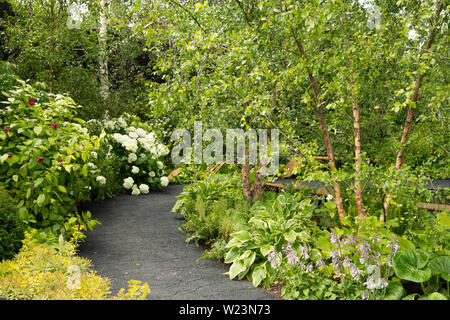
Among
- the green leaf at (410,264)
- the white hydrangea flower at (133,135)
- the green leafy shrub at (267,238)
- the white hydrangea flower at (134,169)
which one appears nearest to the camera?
the green leaf at (410,264)

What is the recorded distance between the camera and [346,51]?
121 inches

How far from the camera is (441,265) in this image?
8.57 feet

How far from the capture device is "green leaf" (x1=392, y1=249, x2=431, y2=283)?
2.56 m

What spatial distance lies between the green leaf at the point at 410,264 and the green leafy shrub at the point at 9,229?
3.02m

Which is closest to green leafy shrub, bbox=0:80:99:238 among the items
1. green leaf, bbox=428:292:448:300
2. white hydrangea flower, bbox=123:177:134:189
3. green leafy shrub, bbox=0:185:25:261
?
green leafy shrub, bbox=0:185:25:261

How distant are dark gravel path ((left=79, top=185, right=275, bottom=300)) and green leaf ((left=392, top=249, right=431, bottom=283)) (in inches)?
39.3

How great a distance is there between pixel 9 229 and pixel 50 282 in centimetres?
106

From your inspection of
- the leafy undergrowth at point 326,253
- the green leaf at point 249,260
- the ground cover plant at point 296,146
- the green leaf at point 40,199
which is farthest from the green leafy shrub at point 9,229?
the green leaf at point 249,260

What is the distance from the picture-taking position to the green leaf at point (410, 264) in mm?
2564

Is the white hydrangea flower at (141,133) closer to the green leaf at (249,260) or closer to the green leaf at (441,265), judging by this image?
the green leaf at (249,260)

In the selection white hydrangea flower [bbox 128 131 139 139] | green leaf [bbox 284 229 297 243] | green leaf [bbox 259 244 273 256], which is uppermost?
white hydrangea flower [bbox 128 131 139 139]

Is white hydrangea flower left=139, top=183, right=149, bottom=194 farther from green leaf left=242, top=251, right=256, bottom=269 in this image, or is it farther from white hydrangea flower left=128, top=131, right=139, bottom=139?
green leaf left=242, top=251, right=256, bottom=269

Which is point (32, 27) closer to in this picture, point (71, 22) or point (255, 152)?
point (71, 22)
